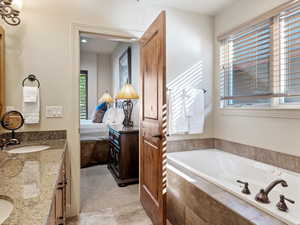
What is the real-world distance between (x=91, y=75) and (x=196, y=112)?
13.5ft

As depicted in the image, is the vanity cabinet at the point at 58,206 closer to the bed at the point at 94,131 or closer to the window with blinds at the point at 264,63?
the window with blinds at the point at 264,63

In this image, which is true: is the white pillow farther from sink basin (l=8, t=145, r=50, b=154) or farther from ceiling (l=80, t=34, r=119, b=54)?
sink basin (l=8, t=145, r=50, b=154)

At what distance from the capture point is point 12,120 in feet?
6.23

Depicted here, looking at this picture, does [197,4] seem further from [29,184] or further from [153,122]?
[29,184]

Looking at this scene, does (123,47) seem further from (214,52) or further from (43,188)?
(43,188)

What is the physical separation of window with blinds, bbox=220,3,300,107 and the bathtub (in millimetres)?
711

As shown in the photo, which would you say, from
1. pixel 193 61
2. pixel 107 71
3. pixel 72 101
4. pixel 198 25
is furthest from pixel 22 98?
pixel 107 71

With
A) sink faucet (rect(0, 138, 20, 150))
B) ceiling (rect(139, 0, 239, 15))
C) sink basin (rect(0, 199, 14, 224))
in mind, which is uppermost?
ceiling (rect(139, 0, 239, 15))

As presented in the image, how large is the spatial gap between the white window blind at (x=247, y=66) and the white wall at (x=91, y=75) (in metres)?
4.09

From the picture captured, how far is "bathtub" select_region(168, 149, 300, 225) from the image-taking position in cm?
129

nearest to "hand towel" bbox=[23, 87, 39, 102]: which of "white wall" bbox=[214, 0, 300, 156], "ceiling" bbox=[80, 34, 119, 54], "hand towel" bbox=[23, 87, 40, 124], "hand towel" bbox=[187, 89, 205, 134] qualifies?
"hand towel" bbox=[23, 87, 40, 124]

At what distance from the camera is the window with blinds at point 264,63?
193 cm

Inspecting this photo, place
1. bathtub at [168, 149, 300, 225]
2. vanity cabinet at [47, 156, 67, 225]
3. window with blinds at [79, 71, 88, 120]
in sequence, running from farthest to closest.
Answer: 1. window with blinds at [79, 71, 88, 120]
2. bathtub at [168, 149, 300, 225]
3. vanity cabinet at [47, 156, 67, 225]

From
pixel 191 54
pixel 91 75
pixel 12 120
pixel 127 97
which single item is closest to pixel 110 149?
pixel 127 97
